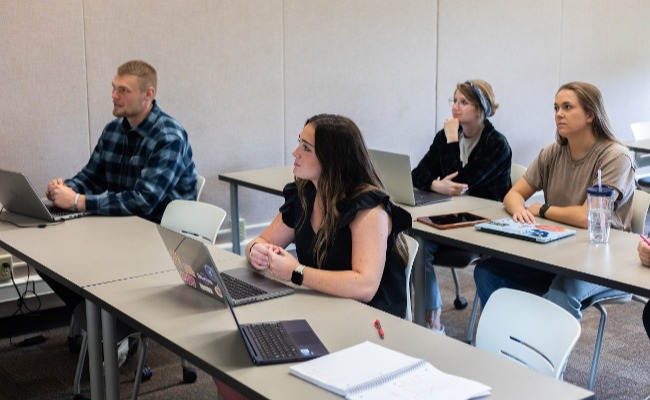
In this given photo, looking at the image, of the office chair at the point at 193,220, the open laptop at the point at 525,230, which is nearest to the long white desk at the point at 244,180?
the office chair at the point at 193,220

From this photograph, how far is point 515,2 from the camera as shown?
6.09m

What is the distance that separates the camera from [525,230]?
3229 mm

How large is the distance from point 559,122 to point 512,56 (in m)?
2.68

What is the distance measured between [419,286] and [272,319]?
54.0 inches

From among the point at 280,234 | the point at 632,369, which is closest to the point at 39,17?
the point at 280,234

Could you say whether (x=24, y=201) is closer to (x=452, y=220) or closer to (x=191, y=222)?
(x=191, y=222)

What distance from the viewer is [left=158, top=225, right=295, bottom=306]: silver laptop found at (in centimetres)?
229

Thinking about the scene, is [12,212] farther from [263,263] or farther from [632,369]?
[632,369]

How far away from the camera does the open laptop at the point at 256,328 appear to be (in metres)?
2.03

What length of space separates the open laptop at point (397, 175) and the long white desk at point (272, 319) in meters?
1.30

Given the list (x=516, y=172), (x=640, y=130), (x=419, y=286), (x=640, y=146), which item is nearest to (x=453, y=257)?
(x=419, y=286)

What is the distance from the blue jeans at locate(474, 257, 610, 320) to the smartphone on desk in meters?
0.23

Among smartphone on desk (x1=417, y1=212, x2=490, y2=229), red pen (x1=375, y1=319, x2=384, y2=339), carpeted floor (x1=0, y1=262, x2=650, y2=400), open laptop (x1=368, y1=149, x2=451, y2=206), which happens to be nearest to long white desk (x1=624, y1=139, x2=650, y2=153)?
carpeted floor (x1=0, y1=262, x2=650, y2=400)

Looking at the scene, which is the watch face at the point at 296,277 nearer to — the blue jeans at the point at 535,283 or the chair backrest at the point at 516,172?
the blue jeans at the point at 535,283
